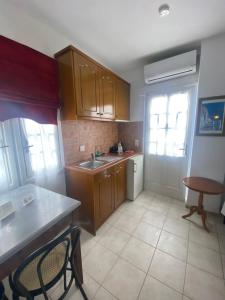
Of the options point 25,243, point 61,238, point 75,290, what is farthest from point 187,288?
point 25,243

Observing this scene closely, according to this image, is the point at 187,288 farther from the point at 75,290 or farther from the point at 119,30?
the point at 119,30

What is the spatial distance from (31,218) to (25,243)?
19cm

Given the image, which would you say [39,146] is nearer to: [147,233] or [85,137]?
[85,137]

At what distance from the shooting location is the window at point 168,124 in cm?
236

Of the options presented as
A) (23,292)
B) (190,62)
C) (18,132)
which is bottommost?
(23,292)

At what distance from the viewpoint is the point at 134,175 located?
8.00 feet

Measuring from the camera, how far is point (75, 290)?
1205mm

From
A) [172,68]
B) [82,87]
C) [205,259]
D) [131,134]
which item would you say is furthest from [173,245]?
[172,68]

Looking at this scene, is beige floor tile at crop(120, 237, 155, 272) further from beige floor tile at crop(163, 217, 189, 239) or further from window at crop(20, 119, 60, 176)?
window at crop(20, 119, 60, 176)

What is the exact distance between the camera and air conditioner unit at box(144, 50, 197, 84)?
1.98m

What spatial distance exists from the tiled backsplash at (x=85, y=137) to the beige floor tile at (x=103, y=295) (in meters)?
1.39

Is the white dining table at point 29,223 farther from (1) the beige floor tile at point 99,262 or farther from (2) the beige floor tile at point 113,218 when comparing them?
(2) the beige floor tile at point 113,218

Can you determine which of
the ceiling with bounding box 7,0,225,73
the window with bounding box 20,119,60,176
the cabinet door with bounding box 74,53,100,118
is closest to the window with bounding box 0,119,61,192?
the window with bounding box 20,119,60,176

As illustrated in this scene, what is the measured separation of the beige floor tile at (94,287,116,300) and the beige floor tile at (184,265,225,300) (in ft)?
2.10
